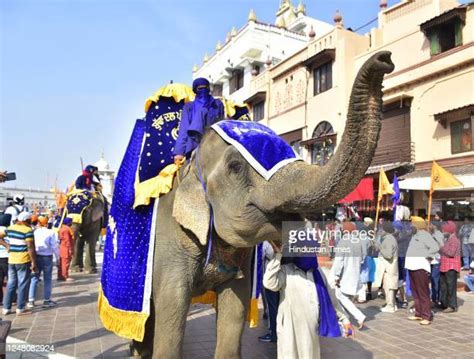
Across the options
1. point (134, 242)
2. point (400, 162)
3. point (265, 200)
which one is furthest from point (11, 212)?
point (400, 162)

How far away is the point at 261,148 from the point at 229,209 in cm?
37

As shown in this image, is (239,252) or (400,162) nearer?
(239,252)

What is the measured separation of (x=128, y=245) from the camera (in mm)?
3162

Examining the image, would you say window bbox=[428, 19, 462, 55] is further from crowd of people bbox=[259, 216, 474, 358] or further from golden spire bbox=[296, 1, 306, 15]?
golden spire bbox=[296, 1, 306, 15]

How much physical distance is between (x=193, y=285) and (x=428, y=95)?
14.7m

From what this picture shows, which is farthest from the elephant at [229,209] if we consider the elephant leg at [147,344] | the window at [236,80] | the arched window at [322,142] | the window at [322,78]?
the window at [236,80]

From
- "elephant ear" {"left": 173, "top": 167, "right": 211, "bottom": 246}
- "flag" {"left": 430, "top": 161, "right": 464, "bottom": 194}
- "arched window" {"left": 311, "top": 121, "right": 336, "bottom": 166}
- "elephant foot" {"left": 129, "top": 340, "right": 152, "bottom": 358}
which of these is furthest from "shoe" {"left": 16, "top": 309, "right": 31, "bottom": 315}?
"arched window" {"left": 311, "top": 121, "right": 336, "bottom": 166}

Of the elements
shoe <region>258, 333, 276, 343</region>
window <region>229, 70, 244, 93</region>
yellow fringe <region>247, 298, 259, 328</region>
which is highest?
window <region>229, 70, 244, 93</region>

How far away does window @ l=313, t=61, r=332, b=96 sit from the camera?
62.9ft

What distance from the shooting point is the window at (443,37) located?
47.9 ft

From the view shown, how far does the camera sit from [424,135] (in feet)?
50.3

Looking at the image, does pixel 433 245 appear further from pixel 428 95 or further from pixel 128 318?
pixel 428 95

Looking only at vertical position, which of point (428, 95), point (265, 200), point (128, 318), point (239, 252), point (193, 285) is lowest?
point (128, 318)

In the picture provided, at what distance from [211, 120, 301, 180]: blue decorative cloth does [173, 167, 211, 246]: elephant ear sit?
404 millimetres
